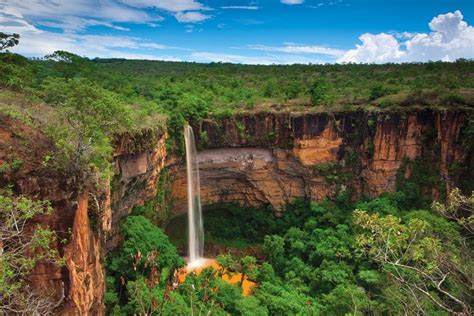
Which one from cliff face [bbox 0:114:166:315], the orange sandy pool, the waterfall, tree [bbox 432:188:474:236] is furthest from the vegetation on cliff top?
tree [bbox 432:188:474:236]

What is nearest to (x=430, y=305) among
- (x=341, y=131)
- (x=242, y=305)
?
(x=242, y=305)

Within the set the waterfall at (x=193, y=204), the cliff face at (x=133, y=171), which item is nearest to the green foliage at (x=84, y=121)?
the cliff face at (x=133, y=171)

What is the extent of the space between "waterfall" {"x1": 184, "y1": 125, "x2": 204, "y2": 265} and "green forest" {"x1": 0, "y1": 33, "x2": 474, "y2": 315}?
2.98 feet

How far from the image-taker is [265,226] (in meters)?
25.3

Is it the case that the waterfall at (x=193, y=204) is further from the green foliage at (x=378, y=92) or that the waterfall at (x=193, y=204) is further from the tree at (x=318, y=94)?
the green foliage at (x=378, y=92)

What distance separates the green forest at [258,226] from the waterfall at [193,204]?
0.91 metres

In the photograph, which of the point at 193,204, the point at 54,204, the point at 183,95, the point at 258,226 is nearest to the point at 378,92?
the point at 258,226

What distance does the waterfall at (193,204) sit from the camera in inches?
864

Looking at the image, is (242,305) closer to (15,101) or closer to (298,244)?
(298,244)

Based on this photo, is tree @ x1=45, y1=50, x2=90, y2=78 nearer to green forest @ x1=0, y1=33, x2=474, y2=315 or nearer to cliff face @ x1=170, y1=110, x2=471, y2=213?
green forest @ x1=0, y1=33, x2=474, y2=315

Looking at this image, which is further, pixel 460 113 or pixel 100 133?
pixel 460 113

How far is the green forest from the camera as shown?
9.52m

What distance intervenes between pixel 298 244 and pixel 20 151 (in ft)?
48.6

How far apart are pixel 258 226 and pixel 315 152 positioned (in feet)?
20.3
